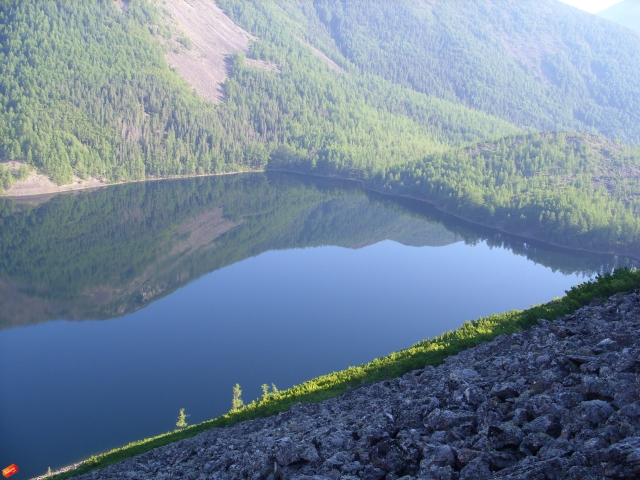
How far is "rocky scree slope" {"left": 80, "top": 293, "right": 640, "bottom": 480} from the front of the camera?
14.3 metres

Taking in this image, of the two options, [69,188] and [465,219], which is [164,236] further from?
[465,219]

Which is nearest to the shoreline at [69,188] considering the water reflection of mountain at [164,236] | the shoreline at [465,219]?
the water reflection of mountain at [164,236]

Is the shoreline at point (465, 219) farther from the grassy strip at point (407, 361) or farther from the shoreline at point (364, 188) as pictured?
the grassy strip at point (407, 361)

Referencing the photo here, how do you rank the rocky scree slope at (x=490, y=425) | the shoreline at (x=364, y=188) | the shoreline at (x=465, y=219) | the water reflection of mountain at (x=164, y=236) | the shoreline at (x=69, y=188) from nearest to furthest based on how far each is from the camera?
the rocky scree slope at (x=490, y=425) → the water reflection of mountain at (x=164, y=236) → the shoreline at (x=465, y=219) → the shoreline at (x=364, y=188) → the shoreline at (x=69, y=188)

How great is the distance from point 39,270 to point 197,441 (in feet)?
232

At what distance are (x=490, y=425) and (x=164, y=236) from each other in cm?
9933

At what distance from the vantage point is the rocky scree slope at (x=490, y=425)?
1428 cm

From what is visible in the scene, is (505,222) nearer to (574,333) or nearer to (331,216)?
(331,216)

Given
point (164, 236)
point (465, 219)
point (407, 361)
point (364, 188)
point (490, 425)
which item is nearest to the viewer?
point (490, 425)

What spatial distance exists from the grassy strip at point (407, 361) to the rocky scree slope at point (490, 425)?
254 centimetres

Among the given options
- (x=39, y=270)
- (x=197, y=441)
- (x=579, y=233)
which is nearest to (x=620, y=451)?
(x=197, y=441)

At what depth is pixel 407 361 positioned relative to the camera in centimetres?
3130

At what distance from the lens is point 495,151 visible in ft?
497

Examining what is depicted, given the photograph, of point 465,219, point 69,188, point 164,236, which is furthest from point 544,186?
point 69,188
